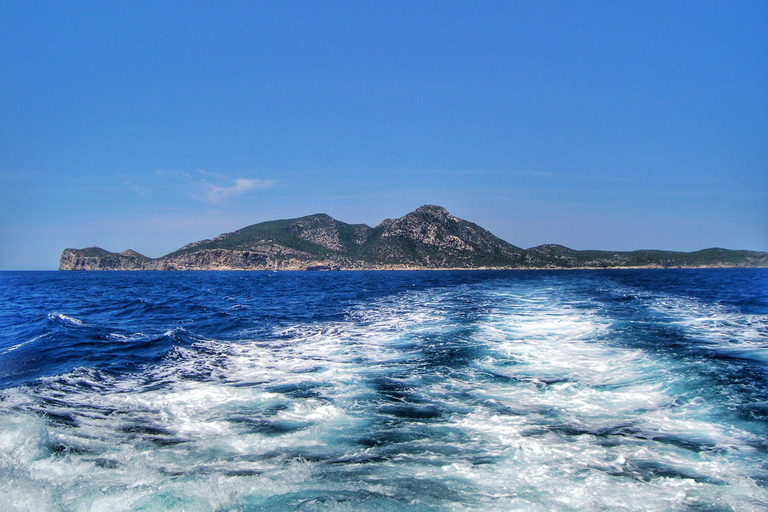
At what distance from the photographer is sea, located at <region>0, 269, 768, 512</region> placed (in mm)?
5078

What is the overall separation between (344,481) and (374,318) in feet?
56.1

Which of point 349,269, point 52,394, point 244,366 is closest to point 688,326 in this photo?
point 244,366

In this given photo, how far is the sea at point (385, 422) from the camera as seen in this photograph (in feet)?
16.7

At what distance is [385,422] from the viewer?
24.8ft

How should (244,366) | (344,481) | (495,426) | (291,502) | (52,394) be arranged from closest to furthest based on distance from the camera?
(291,502) → (344,481) → (495,426) → (52,394) → (244,366)

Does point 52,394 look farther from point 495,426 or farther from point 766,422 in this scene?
point 766,422

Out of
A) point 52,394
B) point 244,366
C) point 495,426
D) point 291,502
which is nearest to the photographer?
point 291,502

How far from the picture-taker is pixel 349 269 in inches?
7721

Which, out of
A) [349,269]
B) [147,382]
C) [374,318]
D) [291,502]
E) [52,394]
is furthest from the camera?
[349,269]

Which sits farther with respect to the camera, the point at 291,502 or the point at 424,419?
the point at 424,419

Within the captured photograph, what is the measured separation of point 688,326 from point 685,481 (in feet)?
50.1

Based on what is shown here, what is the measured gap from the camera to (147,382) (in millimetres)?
10211

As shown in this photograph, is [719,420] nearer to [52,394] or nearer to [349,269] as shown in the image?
[52,394]

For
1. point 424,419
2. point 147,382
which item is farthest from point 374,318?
point 424,419
